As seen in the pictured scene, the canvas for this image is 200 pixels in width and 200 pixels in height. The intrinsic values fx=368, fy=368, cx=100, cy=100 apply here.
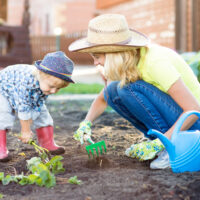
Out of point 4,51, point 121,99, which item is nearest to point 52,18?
point 4,51

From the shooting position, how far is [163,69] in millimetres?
→ 2145

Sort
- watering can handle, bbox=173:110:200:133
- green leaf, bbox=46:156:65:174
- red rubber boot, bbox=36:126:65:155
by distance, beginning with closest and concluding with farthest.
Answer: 1. watering can handle, bbox=173:110:200:133
2. green leaf, bbox=46:156:65:174
3. red rubber boot, bbox=36:126:65:155

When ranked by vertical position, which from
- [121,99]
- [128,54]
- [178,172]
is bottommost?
[178,172]

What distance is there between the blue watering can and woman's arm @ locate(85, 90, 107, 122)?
0.72m

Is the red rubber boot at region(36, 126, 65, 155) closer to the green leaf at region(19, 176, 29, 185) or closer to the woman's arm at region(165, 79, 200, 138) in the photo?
the green leaf at region(19, 176, 29, 185)

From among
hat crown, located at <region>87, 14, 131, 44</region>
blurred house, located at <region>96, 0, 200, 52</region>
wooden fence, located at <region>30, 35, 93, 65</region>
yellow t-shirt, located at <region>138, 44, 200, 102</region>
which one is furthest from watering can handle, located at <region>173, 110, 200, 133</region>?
wooden fence, located at <region>30, 35, 93, 65</region>

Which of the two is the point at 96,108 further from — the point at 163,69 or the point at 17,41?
the point at 17,41

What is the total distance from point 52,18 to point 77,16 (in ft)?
6.58

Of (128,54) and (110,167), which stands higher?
(128,54)

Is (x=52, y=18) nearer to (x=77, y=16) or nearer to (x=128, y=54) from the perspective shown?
(x=77, y=16)

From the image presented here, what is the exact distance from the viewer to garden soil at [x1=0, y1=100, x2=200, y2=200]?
171 centimetres

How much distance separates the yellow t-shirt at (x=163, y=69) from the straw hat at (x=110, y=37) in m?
0.09

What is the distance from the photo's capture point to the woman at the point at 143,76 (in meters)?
2.15

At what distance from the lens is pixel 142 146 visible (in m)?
2.28
